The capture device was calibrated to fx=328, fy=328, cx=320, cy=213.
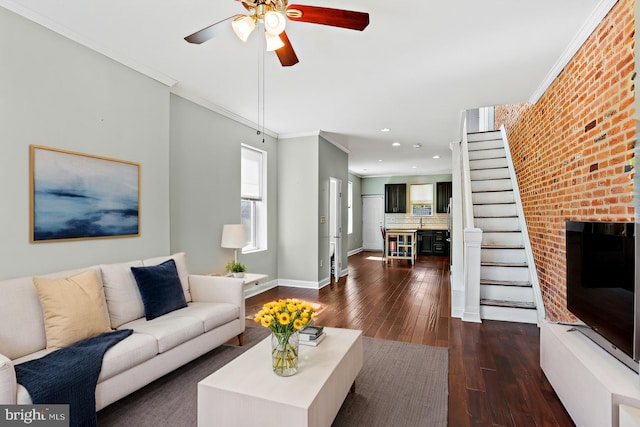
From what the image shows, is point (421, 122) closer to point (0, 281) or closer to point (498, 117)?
point (498, 117)

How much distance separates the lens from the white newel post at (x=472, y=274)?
3820 millimetres

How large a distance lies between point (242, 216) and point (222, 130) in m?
1.35

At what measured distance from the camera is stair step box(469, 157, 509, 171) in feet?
18.7

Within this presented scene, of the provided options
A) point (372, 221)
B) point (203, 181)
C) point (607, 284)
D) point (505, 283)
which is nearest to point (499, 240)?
point (505, 283)

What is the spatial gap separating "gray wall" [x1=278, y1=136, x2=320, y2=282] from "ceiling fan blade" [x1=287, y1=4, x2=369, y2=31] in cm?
377

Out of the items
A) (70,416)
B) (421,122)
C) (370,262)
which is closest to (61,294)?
(70,416)

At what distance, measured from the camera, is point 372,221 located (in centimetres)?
1157

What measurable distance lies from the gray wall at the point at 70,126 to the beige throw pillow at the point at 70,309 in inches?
15.8

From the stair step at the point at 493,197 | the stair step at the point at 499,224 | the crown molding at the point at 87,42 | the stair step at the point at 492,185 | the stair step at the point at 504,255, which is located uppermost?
the crown molding at the point at 87,42

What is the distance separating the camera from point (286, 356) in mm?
1812

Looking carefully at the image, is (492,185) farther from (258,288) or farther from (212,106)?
(212,106)

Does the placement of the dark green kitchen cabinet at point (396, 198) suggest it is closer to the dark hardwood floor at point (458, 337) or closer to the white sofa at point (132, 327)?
the dark hardwood floor at point (458, 337)

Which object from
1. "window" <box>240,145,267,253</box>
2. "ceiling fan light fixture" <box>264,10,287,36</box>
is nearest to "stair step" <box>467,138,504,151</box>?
"window" <box>240,145,267,253</box>

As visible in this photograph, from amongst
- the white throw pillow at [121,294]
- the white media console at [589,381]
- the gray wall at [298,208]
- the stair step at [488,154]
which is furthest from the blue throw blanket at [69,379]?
the stair step at [488,154]
